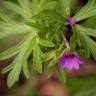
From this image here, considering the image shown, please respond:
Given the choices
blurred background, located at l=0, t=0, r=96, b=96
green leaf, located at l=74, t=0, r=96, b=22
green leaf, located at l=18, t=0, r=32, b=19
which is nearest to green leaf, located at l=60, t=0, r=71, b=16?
green leaf, located at l=74, t=0, r=96, b=22

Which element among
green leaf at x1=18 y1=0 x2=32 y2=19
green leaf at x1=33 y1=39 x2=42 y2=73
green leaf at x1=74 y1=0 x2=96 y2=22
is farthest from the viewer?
green leaf at x1=18 y1=0 x2=32 y2=19

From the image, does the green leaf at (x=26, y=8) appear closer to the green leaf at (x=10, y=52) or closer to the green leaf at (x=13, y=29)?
the green leaf at (x=13, y=29)

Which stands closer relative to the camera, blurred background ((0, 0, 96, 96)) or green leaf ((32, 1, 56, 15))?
green leaf ((32, 1, 56, 15))

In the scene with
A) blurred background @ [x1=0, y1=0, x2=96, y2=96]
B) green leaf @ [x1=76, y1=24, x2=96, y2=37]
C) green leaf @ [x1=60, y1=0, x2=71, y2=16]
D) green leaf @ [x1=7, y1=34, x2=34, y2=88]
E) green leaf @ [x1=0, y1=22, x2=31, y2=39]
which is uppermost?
green leaf @ [x1=60, y1=0, x2=71, y2=16]

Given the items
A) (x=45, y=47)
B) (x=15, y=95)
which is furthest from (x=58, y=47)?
(x=15, y=95)

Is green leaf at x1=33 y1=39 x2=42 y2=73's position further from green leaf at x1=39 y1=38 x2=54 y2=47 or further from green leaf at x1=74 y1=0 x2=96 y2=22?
green leaf at x1=74 y1=0 x2=96 y2=22

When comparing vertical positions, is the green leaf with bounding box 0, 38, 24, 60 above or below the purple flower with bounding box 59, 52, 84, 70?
above

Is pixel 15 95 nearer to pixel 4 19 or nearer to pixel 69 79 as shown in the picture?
pixel 69 79
